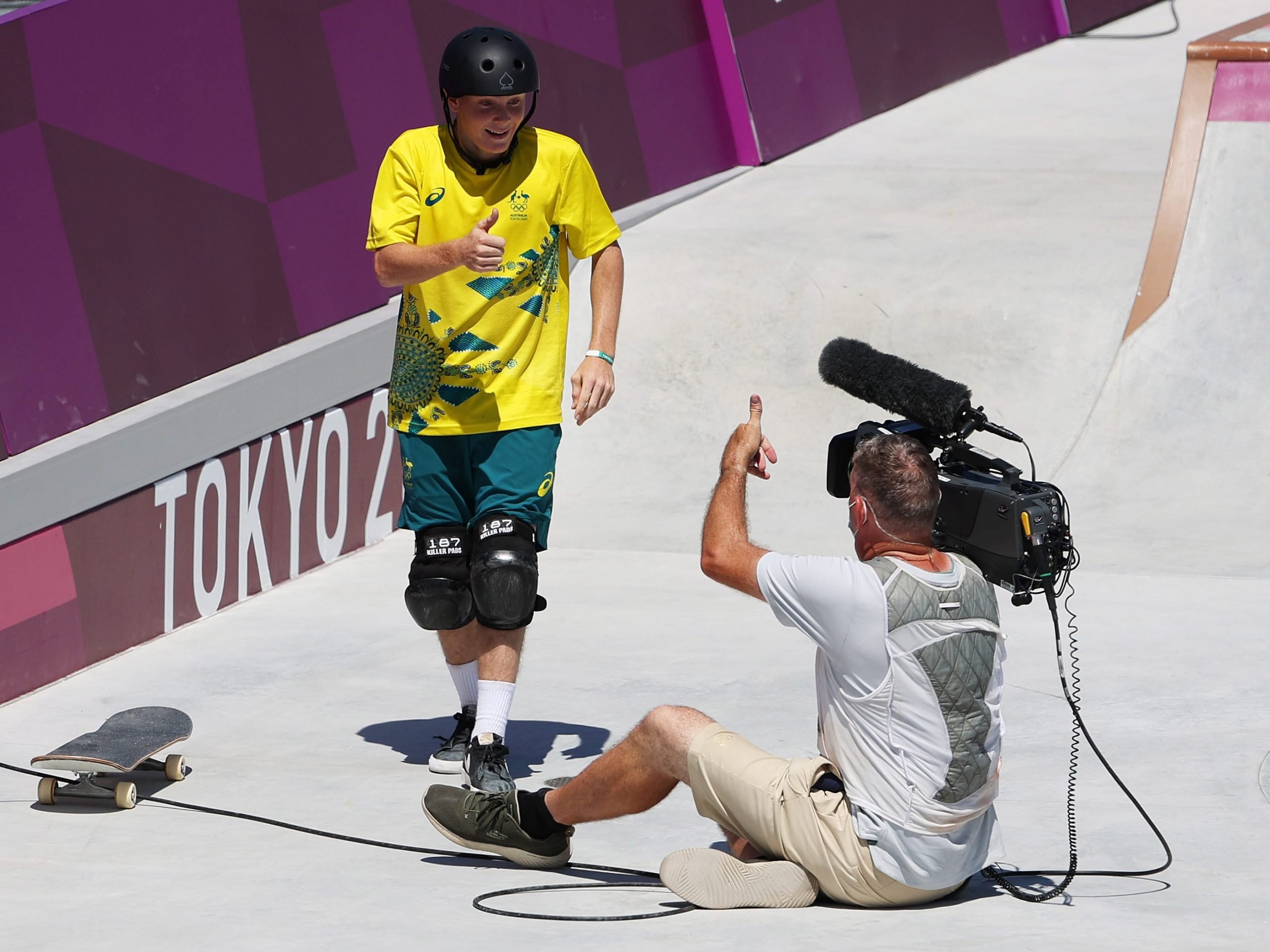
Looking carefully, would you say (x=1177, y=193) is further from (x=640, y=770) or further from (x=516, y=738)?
(x=640, y=770)

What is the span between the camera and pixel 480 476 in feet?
15.8

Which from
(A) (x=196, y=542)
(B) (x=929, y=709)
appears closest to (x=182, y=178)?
(A) (x=196, y=542)

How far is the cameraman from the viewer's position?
3.47 metres

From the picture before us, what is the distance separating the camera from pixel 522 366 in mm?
4789

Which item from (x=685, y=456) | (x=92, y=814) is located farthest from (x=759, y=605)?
(x=92, y=814)

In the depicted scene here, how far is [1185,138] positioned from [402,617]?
5148mm

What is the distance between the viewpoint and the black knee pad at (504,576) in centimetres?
462

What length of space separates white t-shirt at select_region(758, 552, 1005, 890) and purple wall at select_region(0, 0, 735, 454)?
10.8 feet

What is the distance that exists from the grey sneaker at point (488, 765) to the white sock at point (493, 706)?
0.02 metres

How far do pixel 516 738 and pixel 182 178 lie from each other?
110 inches

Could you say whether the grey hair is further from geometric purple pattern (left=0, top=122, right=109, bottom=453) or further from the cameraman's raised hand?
geometric purple pattern (left=0, top=122, right=109, bottom=453)

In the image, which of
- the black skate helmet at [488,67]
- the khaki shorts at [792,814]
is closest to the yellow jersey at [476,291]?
the black skate helmet at [488,67]

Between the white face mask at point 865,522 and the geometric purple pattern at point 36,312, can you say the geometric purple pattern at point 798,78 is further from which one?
the white face mask at point 865,522

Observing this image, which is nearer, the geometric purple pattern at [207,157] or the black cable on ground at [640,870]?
the black cable on ground at [640,870]
